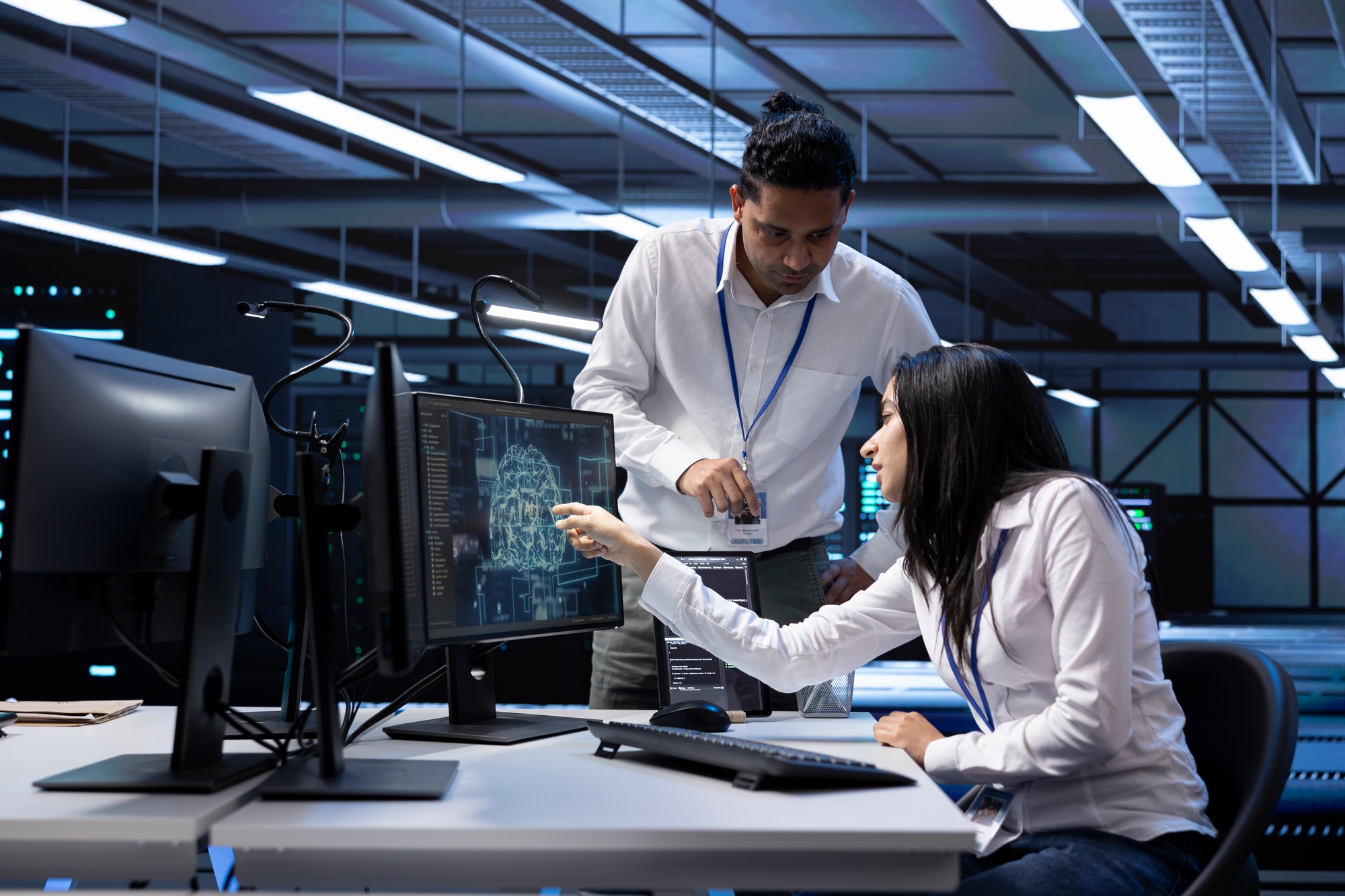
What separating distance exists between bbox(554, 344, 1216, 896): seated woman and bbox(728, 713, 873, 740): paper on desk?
11cm

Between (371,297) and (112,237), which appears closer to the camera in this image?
(112,237)

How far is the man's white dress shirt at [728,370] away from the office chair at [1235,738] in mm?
585

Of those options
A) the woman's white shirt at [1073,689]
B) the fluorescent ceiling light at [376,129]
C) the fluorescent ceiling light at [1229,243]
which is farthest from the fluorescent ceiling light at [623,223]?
the woman's white shirt at [1073,689]

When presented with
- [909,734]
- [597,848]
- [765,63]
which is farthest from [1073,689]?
[765,63]

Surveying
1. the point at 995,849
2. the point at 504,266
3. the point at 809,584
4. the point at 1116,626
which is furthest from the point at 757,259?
the point at 504,266

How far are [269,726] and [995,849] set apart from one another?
1033 millimetres

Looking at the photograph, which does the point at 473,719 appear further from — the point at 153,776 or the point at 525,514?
the point at 153,776

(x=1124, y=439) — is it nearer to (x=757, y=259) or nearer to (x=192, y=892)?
(x=757, y=259)

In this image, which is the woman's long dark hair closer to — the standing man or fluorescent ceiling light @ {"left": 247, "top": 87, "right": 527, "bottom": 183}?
the standing man

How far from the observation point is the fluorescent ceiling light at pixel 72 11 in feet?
10.3

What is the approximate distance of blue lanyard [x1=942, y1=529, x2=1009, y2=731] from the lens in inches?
62.6

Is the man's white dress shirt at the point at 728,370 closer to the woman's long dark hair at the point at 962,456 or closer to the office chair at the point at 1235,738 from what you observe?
the woman's long dark hair at the point at 962,456

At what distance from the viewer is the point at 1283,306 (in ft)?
23.9

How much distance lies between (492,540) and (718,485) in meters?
0.42
